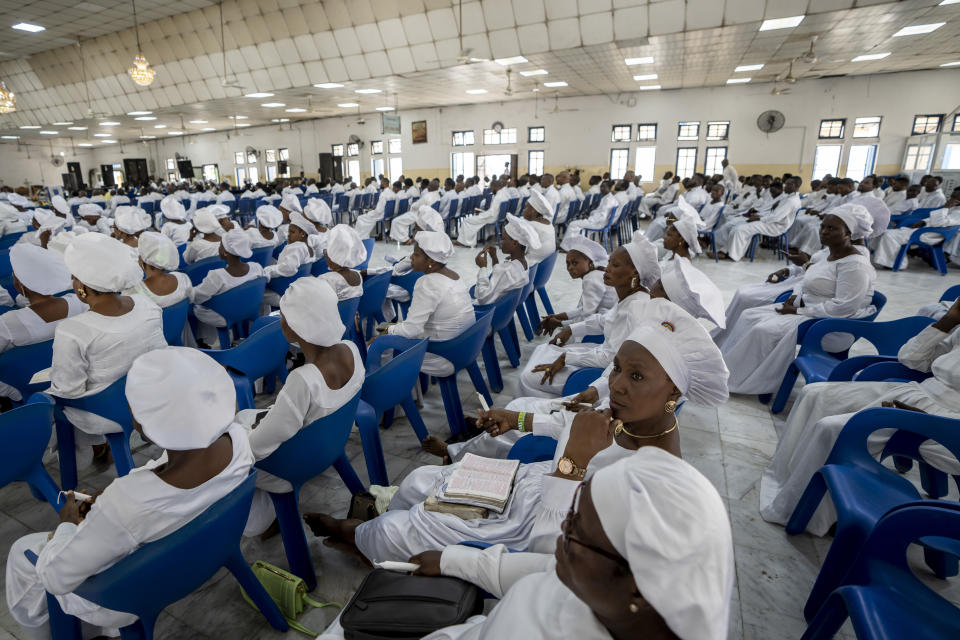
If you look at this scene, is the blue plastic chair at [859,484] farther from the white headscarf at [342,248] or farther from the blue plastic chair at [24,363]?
the blue plastic chair at [24,363]

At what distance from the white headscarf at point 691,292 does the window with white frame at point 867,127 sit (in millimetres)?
14906

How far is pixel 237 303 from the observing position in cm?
369

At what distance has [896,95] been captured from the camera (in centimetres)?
1248

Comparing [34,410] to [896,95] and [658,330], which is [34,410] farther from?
[896,95]

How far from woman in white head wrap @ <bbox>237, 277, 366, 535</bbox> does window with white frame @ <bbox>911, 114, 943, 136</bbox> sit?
17.0m

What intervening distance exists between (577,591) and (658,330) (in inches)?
38.6

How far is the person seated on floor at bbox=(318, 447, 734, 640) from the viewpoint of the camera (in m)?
0.67

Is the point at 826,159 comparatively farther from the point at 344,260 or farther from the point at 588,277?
the point at 344,260

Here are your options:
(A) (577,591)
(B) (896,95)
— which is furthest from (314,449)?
(B) (896,95)

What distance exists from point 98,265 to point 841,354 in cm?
437

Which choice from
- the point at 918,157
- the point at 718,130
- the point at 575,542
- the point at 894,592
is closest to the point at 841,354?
the point at 894,592

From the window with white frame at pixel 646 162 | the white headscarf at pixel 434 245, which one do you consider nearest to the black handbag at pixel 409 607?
the white headscarf at pixel 434 245

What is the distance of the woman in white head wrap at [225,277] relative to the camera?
3777 mm

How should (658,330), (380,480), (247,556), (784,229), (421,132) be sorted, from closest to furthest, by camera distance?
1. (658,330)
2. (247,556)
3. (380,480)
4. (784,229)
5. (421,132)
